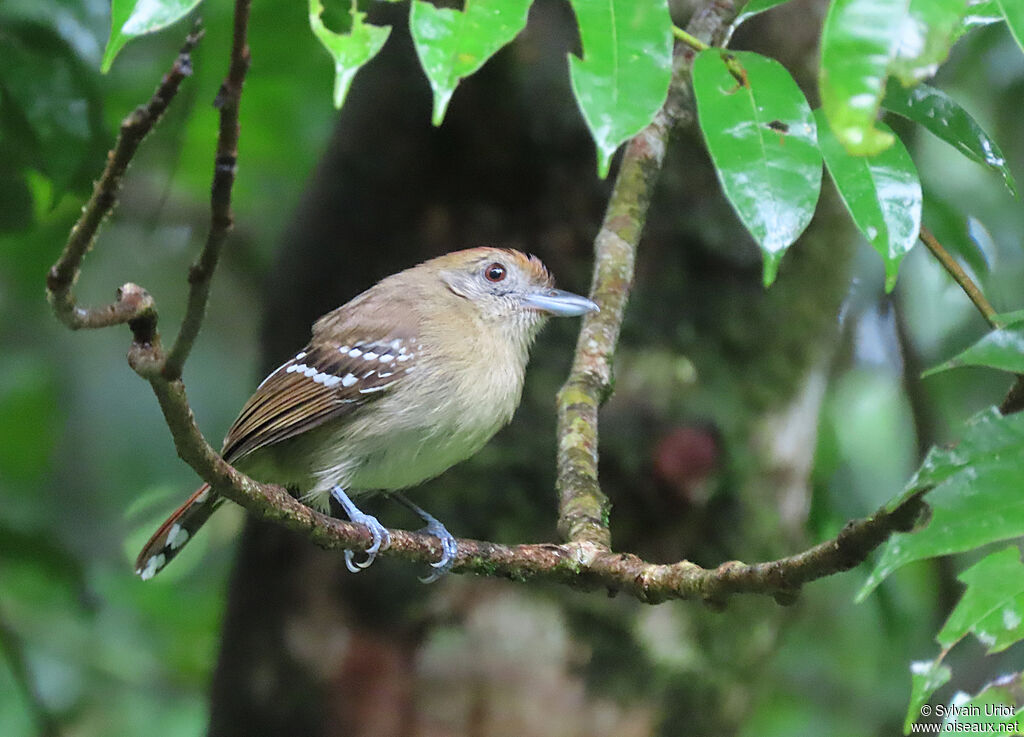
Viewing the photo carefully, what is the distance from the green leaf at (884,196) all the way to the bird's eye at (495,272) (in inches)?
80.3

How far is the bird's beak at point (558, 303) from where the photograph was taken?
335 cm

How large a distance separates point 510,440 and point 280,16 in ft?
6.34

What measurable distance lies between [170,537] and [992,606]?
2558mm

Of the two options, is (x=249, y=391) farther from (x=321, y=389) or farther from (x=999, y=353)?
(x=999, y=353)

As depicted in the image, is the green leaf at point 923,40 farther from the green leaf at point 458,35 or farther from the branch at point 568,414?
the branch at point 568,414

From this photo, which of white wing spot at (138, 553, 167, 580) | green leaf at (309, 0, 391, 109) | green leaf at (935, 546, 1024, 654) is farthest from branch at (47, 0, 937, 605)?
white wing spot at (138, 553, 167, 580)

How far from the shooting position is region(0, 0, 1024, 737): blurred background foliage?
3.75m

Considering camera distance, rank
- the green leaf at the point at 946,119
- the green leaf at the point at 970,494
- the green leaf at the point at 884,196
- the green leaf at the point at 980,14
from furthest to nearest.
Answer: the green leaf at the point at 946,119 → the green leaf at the point at 980,14 → the green leaf at the point at 884,196 → the green leaf at the point at 970,494

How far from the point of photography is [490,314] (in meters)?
3.75

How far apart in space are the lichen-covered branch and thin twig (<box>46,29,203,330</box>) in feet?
4.54

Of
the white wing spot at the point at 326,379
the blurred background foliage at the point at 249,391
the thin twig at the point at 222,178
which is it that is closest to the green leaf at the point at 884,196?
the thin twig at the point at 222,178

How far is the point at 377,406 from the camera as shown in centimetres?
330

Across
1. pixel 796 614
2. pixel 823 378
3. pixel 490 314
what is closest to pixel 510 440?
pixel 490 314

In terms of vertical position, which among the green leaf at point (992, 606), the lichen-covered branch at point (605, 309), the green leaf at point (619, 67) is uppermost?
the green leaf at point (619, 67)
